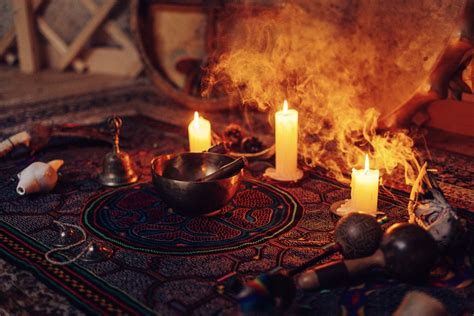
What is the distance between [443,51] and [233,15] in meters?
1.23

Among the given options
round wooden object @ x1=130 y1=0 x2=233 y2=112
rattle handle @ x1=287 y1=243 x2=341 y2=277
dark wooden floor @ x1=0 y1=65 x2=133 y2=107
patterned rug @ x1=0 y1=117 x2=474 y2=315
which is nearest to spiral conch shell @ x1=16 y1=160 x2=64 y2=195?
patterned rug @ x1=0 y1=117 x2=474 y2=315

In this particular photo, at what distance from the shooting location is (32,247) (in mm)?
1493

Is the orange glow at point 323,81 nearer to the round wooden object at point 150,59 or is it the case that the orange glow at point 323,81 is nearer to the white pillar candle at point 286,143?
the white pillar candle at point 286,143

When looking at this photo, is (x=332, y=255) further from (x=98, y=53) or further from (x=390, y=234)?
(x=98, y=53)

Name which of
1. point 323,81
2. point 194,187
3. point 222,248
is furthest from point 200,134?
point 323,81

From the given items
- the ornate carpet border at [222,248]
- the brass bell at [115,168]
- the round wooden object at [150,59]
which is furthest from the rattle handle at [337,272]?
the round wooden object at [150,59]

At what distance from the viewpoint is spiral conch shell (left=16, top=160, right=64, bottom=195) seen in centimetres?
180

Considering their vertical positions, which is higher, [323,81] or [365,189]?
[323,81]

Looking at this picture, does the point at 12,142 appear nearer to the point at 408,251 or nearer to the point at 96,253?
the point at 96,253

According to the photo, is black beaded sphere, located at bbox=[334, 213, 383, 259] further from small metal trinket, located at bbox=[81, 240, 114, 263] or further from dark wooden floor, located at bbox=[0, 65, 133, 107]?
dark wooden floor, located at bbox=[0, 65, 133, 107]

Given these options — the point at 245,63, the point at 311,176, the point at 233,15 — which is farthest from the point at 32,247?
the point at 233,15

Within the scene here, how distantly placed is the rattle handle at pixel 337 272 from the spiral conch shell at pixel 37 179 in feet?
3.26

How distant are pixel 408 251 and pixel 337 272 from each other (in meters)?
0.17

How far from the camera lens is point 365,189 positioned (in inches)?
61.9
